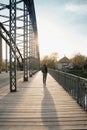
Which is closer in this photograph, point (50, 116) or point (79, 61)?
point (50, 116)

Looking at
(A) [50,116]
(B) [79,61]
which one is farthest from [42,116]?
(B) [79,61]

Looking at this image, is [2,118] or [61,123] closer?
[61,123]

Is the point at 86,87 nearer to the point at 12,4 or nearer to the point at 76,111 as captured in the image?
the point at 76,111

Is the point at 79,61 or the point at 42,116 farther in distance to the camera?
the point at 79,61

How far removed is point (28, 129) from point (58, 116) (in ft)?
6.27

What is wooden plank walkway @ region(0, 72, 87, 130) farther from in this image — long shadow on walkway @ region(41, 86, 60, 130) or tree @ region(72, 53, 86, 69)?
tree @ region(72, 53, 86, 69)

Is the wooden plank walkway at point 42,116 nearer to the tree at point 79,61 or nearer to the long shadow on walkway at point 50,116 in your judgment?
the long shadow on walkway at point 50,116

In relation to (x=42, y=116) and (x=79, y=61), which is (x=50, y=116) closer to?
(x=42, y=116)

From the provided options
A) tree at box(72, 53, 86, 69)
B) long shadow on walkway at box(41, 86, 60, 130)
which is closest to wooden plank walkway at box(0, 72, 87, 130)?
long shadow on walkway at box(41, 86, 60, 130)

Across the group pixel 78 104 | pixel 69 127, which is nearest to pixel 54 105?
pixel 78 104

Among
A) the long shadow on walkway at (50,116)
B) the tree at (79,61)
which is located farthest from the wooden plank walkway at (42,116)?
the tree at (79,61)

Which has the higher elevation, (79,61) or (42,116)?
(79,61)

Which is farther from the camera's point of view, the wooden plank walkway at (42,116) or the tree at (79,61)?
the tree at (79,61)

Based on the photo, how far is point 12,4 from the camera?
19.6 meters
